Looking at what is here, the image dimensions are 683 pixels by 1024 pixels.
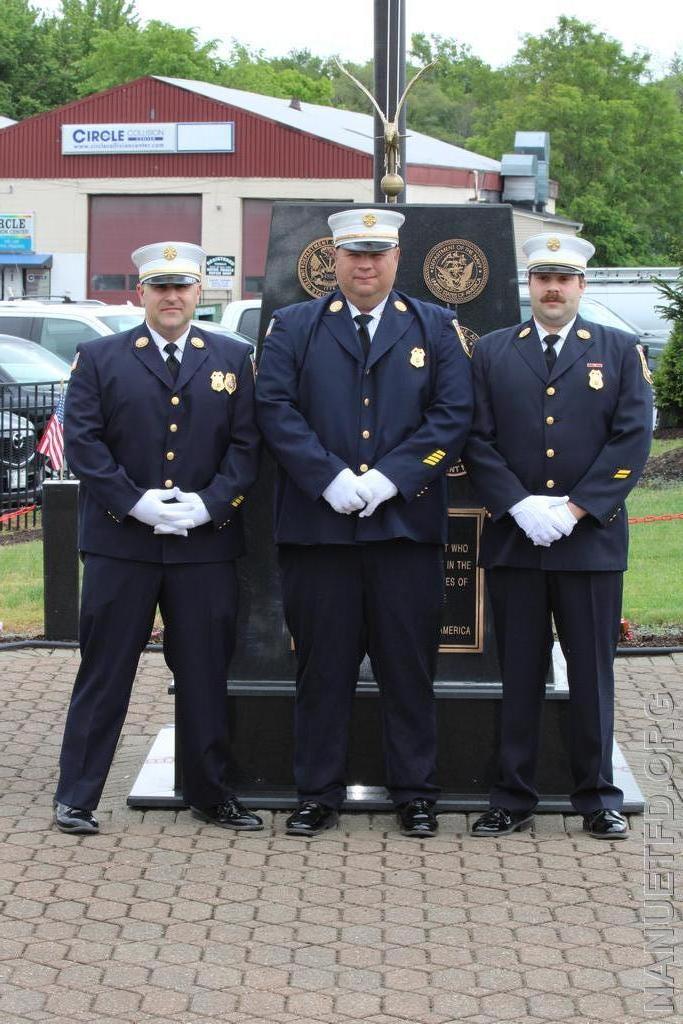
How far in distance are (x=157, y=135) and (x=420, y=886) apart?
1422 inches

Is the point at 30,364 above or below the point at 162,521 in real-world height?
above

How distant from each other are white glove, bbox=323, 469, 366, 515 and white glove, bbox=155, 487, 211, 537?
430mm

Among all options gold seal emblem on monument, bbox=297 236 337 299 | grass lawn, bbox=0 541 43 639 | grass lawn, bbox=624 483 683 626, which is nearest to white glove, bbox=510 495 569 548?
gold seal emblem on monument, bbox=297 236 337 299

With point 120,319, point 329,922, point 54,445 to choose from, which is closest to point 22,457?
point 54,445

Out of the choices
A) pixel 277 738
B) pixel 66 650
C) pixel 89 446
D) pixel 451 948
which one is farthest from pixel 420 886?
pixel 66 650

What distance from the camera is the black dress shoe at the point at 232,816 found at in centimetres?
553

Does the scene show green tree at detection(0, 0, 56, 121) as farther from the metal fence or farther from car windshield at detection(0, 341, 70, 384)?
the metal fence

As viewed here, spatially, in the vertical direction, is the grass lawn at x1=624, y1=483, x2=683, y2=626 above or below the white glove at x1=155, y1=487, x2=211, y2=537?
below

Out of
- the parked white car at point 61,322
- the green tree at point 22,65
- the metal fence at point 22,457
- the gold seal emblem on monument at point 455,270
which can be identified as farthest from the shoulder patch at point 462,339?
the green tree at point 22,65

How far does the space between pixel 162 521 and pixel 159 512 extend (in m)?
0.04

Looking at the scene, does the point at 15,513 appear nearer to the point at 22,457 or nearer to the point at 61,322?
the point at 22,457

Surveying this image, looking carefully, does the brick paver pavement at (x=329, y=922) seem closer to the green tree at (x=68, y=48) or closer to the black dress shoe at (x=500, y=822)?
the black dress shoe at (x=500, y=822)

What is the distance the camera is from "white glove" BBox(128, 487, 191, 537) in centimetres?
527

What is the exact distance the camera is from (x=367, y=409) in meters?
5.36
